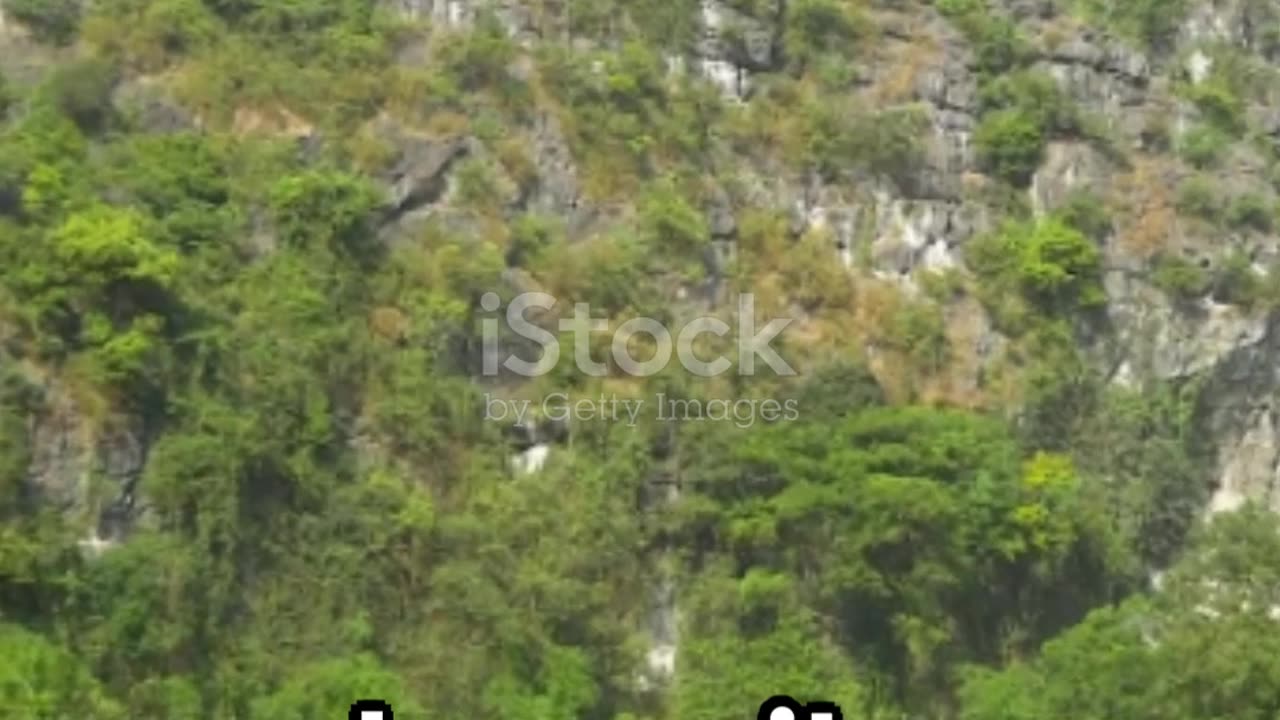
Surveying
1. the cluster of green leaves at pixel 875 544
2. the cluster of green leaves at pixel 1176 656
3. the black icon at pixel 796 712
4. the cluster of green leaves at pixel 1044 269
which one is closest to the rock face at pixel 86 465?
the cluster of green leaves at pixel 875 544

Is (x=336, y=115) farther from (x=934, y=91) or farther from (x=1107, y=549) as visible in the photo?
(x=1107, y=549)

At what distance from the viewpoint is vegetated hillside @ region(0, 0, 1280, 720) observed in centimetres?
2356

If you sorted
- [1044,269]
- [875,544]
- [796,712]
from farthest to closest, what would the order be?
[1044,269], [875,544], [796,712]

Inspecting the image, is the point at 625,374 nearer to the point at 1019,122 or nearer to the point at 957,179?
the point at 957,179

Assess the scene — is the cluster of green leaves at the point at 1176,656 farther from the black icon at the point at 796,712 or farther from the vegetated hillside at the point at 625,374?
the black icon at the point at 796,712

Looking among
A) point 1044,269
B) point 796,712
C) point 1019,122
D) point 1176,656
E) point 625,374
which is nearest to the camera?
point 796,712

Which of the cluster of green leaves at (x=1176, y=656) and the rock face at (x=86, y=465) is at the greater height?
the rock face at (x=86, y=465)

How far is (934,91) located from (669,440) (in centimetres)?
1019

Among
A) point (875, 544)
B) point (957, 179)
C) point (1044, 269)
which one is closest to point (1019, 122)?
point (957, 179)

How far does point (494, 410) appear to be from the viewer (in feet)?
87.5

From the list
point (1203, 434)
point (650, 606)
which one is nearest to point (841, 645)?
point (650, 606)

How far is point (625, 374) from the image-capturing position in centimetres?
2747

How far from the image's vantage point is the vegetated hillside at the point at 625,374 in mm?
23562

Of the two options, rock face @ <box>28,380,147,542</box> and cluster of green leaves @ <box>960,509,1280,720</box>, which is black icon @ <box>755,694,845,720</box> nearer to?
cluster of green leaves @ <box>960,509,1280,720</box>
